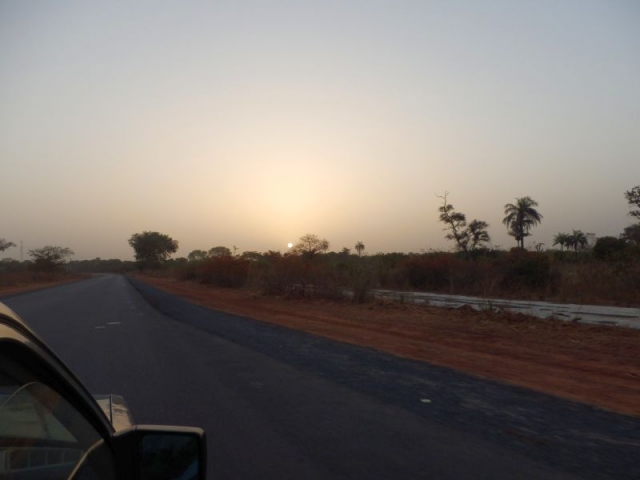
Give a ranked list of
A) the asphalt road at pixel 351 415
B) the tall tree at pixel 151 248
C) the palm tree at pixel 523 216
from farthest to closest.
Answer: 1. the tall tree at pixel 151 248
2. the palm tree at pixel 523 216
3. the asphalt road at pixel 351 415

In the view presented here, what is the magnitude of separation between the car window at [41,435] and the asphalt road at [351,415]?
11.8 feet

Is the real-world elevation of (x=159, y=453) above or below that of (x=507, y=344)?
above

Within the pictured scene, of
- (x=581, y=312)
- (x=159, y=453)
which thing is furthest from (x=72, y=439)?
(x=581, y=312)

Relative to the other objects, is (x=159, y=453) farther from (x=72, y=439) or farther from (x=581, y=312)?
(x=581, y=312)

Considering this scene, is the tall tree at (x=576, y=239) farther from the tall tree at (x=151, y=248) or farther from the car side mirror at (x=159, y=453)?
the tall tree at (x=151, y=248)

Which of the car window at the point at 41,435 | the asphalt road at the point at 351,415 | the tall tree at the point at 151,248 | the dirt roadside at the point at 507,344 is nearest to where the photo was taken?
the car window at the point at 41,435

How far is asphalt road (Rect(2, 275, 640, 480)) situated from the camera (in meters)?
6.52

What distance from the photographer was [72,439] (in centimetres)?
284

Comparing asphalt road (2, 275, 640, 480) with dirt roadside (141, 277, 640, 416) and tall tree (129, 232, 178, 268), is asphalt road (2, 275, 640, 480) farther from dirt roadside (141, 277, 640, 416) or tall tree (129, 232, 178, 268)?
tall tree (129, 232, 178, 268)

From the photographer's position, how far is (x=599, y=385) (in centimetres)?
1102

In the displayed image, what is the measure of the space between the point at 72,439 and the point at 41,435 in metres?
0.13

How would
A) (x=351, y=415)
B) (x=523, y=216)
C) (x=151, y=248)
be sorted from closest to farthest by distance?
1. (x=351, y=415)
2. (x=523, y=216)
3. (x=151, y=248)

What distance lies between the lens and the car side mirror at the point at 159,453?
2744 mm

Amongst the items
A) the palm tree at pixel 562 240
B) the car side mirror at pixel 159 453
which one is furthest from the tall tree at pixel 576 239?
the car side mirror at pixel 159 453
